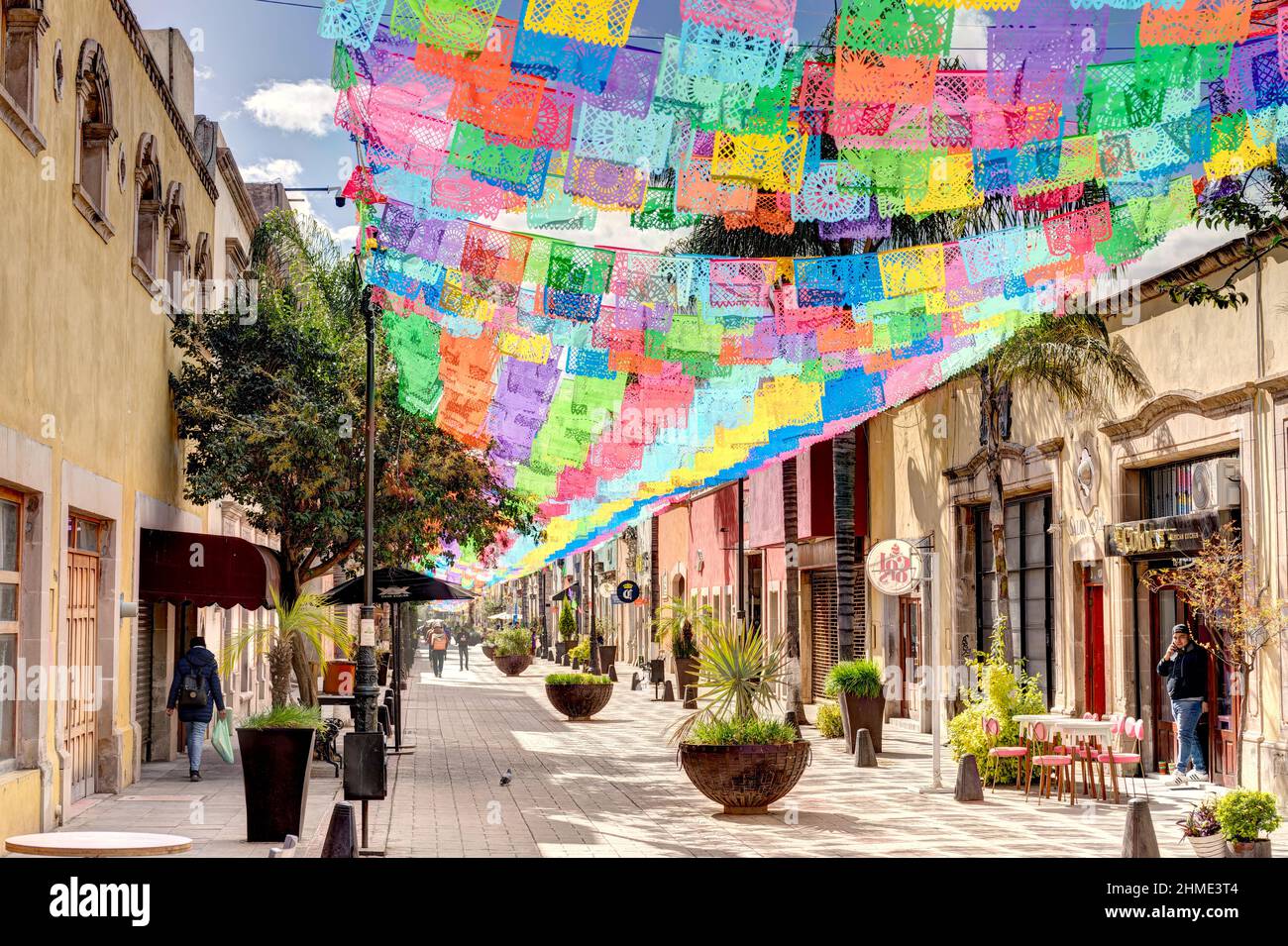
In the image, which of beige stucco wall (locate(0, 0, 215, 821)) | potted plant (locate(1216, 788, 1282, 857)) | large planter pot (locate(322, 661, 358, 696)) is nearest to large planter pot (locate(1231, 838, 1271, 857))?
potted plant (locate(1216, 788, 1282, 857))

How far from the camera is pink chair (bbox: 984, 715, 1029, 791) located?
1806cm

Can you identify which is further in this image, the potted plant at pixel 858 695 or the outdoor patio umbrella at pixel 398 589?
the potted plant at pixel 858 695

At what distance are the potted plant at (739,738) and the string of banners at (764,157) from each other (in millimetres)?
3621

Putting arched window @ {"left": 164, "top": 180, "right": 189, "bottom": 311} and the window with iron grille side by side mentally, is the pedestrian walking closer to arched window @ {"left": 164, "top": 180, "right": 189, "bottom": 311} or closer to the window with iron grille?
the window with iron grille

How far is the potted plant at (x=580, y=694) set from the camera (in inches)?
1282

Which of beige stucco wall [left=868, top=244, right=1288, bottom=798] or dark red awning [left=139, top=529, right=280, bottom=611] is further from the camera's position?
dark red awning [left=139, top=529, right=280, bottom=611]

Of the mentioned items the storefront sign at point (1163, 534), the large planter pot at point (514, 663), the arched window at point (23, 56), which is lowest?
the large planter pot at point (514, 663)

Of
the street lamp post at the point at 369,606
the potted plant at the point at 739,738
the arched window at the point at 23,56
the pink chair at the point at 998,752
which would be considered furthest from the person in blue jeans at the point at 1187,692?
the arched window at the point at 23,56

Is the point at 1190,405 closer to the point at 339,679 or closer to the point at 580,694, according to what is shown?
the point at 580,694

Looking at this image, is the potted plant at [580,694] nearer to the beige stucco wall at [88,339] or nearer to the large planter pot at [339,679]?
the large planter pot at [339,679]

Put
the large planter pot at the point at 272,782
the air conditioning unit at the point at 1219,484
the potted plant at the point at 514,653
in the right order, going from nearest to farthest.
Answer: the large planter pot at the point at 272,782, the air conditioning unit at the point at 1219,484, the potted plant at the point at 514,653

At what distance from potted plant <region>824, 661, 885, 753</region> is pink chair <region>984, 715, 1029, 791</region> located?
18.2 ft

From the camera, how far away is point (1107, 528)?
20.9m

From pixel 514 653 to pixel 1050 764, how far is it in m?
46.3
